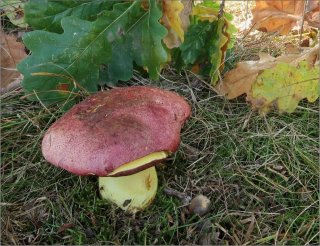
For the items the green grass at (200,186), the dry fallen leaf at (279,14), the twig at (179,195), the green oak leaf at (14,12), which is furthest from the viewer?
the green oak leaf at (14,12)

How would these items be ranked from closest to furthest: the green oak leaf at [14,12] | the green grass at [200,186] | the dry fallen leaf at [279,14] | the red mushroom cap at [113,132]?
1. the red mushroom cap at [113,132]
2. the green grass at [200,186]
3. the dry fallen leaf at [279,14]
4. the green oak leaf at [14,12]

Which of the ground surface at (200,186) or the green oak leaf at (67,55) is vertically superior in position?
the green oak leaf at (67,55)

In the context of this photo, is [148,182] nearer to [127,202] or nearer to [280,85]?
[127,202]

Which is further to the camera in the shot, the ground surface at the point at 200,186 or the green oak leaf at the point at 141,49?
the green oak leaf at the point at 141,49

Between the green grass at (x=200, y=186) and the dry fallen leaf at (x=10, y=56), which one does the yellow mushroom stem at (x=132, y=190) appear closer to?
the green grass at (x=200, y=186)

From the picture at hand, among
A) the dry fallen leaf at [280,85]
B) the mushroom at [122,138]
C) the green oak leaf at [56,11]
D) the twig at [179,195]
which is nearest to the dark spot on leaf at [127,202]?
the mushroom at [122,138]

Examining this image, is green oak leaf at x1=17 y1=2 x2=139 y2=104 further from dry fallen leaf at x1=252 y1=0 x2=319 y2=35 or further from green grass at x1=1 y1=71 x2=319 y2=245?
dry fallen leaf at x1=252 y1=0 x2=319 y2=35

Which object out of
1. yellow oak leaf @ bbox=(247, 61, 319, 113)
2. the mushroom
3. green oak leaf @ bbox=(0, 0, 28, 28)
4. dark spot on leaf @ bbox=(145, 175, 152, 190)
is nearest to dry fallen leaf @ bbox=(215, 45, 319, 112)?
yellow oak leaf @ bbox=(247, 61, 319, 113)
